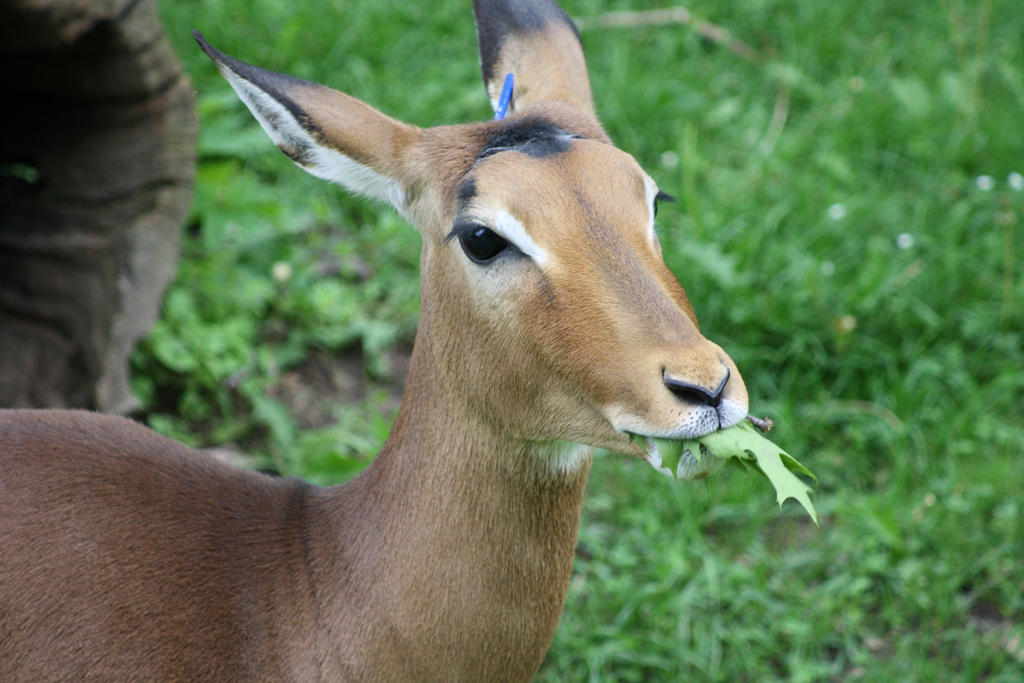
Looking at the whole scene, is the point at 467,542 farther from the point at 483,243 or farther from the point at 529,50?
the point at 529,50

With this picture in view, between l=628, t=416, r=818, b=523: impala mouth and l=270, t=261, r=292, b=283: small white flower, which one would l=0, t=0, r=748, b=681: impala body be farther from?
l=270, t=261, r=292, b=283: small white flower

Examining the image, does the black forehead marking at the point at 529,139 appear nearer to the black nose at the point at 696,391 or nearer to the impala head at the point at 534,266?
the impala head at the point at 534,266

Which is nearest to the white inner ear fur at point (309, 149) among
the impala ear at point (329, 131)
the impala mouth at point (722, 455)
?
the impala ear at point (329, 131)

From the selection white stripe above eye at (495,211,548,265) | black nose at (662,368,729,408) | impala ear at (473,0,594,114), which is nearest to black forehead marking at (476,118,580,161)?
white stripe above eye at (495,211,548,265)

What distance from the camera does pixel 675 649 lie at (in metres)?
3.89

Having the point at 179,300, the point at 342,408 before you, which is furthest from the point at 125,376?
the point at 342,408

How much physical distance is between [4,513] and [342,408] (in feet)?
7.14

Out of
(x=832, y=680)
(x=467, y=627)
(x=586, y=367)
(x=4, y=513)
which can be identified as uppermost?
(x=586, y=367)

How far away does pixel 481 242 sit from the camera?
2486 millimetres

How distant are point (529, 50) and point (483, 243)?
3.01 feet

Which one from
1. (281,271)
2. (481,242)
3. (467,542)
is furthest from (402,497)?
(281,271)

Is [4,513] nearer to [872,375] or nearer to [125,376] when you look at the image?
[125,376]

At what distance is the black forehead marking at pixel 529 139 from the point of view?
8.39 feet

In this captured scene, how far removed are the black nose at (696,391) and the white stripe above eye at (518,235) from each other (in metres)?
0.40
